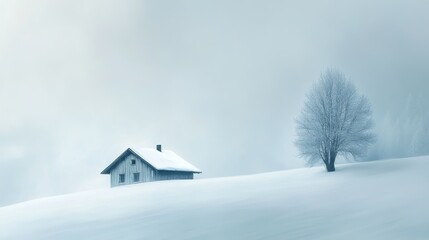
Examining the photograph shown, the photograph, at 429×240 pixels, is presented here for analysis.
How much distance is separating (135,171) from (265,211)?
1215 inches

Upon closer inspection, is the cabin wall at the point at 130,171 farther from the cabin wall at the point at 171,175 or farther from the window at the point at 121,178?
the cabin wall at the point at 171,175

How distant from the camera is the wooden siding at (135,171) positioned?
53219mm

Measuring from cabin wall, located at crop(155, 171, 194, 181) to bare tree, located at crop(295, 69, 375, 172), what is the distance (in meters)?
18.4

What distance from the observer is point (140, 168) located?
54.1 meters

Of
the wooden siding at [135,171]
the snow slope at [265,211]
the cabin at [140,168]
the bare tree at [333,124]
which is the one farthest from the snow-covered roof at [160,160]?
the bare tree at [333,124]

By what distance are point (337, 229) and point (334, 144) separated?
2018 cm

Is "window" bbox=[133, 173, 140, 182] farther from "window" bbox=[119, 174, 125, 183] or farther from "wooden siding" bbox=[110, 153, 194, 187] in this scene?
"window" bbox=[119, 174, 125, 183]

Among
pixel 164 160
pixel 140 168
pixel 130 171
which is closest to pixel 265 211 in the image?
pixel 140 168

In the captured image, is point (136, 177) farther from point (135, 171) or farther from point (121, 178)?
point (121, 178)

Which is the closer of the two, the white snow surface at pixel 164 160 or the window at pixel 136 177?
the white snow surface at pixel 164 160

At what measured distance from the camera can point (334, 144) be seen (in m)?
39.4

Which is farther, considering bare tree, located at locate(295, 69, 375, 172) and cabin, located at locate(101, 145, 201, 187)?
cabin, located at locate(101, 145, 201, 187)

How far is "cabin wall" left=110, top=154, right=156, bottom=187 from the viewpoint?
53344 mm

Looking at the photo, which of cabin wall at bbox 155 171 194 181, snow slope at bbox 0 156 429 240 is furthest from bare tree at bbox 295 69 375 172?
cabin wall at bbox 155 171 194 181
